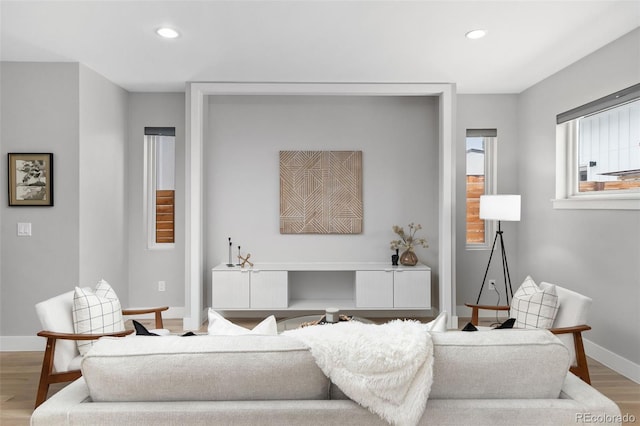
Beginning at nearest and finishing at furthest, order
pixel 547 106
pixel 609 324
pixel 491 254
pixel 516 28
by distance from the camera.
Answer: pixel 516 28 < pixel 609 324 < pixel 547 106 < pixel 491 254

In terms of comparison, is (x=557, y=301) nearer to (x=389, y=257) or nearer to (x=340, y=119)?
(x=389, y=257)

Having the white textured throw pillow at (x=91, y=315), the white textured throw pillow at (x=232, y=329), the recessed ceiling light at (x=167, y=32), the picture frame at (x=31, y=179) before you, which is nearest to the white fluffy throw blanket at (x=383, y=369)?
the white textured throw pillow at (x=232, y=329)

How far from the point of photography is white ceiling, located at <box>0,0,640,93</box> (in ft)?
8.84

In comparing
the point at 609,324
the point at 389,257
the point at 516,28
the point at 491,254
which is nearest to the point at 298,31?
the point at 516,28

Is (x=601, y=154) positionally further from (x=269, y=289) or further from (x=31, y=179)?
(x=31, y=179)

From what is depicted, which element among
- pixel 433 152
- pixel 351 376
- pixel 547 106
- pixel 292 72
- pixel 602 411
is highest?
pixel 292 72

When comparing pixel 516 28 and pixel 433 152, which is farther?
pixel 433 152

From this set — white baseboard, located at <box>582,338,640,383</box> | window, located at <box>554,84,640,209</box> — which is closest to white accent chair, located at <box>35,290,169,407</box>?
white baseboard, located at <box>582,338,640,383</box>

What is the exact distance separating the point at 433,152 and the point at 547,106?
122cm

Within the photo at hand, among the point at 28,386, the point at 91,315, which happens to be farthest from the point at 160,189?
the point at 91,315

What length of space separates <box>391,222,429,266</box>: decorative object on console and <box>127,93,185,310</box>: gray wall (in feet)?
8.05

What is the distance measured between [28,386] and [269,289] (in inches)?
83.4

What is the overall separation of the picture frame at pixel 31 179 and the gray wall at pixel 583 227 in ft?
15.3

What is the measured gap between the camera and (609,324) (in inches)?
127
